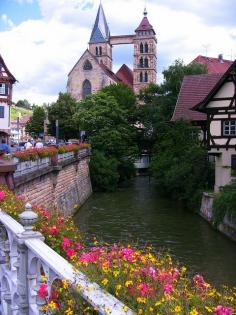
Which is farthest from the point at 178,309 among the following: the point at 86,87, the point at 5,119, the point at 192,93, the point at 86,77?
the point at 86,87

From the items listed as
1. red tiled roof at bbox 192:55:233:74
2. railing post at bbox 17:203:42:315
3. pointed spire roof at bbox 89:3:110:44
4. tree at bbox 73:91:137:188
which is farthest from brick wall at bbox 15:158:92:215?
pointed spire roof at bbox 89:3:110:44

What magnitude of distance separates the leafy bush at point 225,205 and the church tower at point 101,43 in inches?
3130

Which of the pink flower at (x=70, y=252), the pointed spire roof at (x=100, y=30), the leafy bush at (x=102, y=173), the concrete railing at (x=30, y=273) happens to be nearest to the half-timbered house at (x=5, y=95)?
the leafy bush at (x=102, y=173)

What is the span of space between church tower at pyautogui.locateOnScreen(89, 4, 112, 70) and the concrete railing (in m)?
96.8

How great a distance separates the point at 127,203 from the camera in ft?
115

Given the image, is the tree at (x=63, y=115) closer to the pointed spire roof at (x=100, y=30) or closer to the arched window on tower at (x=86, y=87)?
the arched window on tower at (x=86, y=87)

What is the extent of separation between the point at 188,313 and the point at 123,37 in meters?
104

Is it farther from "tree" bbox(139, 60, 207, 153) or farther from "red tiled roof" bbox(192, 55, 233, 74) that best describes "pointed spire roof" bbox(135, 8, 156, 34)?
"tree" bbox(139, 60, 207, 153)

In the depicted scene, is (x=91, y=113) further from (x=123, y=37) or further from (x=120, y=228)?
(x=123, y=37)

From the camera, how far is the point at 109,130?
46844 mm

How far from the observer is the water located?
18.2m

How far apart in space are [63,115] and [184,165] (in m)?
33.4

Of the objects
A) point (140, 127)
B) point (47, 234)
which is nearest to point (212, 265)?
point (47, 234)

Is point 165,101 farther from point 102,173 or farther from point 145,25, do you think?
point 145,25
